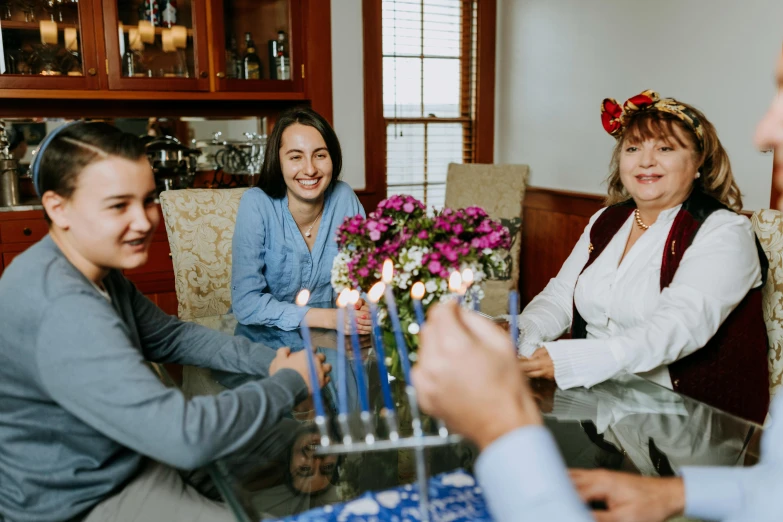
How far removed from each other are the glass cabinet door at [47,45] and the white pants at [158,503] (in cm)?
287

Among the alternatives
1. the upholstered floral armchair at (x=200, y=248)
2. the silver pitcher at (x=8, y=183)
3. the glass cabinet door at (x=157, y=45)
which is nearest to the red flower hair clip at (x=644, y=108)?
the upholstered floral armchair at (x=200, y=248)

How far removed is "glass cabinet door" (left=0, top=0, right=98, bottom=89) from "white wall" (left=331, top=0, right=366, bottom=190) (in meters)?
1.38

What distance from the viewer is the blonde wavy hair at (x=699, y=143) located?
5.99 feet

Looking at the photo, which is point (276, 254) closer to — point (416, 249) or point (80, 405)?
point (416, 249)

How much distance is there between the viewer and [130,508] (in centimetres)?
120

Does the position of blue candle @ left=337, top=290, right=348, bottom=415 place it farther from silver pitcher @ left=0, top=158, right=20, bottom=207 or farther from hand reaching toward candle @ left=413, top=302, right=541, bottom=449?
silver pitcher @ left=0, top=158, right=20, bottom=207

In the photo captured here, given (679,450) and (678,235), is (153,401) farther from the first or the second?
(678,235)

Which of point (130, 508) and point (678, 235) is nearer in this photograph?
point (130, 508)

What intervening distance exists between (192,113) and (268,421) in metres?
3.39

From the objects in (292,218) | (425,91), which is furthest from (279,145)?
(425,91)

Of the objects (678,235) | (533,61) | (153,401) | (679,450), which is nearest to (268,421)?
(153,401)

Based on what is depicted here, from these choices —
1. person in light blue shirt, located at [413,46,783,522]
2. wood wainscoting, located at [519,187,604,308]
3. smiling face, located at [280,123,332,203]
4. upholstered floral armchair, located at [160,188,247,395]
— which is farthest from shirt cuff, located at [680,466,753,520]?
wood wainscoting, located at [519,187,604,308]

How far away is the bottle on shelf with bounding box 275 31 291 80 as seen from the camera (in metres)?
3.99

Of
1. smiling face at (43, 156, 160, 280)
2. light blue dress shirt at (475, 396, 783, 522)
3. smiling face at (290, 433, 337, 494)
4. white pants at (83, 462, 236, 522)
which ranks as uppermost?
smiling face at (43, 156, 160, 280)
